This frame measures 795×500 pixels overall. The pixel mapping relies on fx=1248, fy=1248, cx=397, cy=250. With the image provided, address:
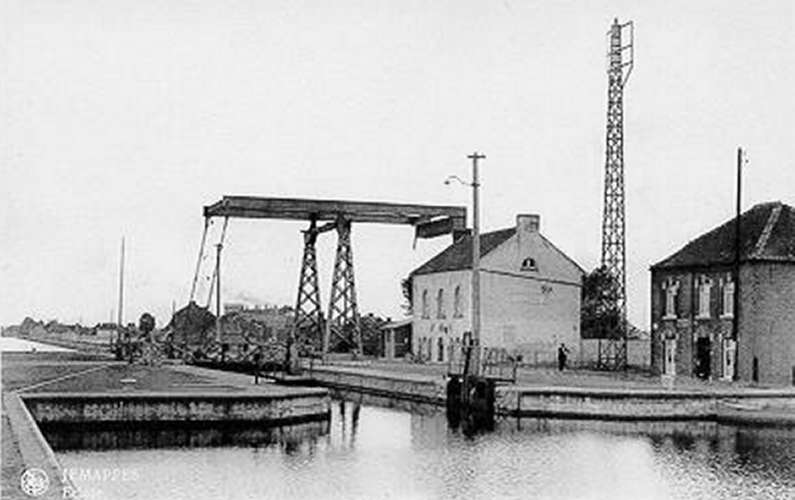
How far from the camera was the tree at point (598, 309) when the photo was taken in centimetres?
5356

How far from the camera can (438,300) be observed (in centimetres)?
5675

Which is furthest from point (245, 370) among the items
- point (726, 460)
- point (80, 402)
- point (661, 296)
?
point (726, 460)

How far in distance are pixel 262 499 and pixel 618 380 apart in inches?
917

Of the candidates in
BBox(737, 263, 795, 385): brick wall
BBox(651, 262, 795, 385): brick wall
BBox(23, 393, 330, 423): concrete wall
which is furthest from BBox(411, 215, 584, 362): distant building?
BBox(23, 393, 330, 423): concrete wall

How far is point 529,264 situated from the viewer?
53719 mm

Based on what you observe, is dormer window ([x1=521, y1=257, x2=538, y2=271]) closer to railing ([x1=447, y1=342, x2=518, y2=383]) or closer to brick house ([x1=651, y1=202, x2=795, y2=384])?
railing ([x1=447, y1=342, x2=518, y2=383])

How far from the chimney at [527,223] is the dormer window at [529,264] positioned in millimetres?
1281

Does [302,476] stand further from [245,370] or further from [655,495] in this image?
[245,370]

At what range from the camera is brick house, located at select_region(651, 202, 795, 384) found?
37781 mm

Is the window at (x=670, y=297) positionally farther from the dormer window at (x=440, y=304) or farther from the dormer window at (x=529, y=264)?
the dormer window at (x=440, y=304)

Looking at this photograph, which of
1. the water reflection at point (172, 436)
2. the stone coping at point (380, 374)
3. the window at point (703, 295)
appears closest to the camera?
the water reflection at point (172, 436)

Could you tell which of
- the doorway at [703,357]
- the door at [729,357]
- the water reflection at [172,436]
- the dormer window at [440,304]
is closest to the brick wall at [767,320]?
the door at [729,357]

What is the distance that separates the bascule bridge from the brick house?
1157cm

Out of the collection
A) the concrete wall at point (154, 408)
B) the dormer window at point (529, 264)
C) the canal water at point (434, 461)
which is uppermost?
the dormer window at point (529, 264)
